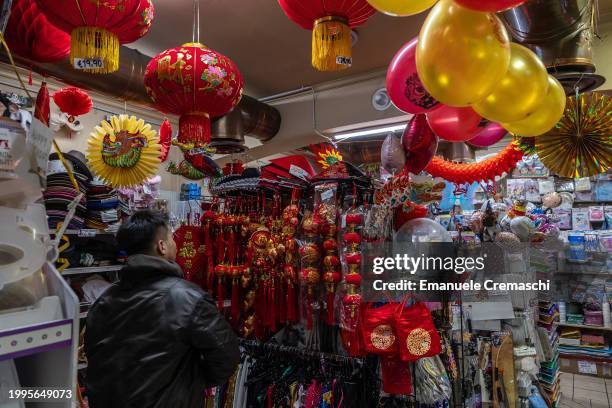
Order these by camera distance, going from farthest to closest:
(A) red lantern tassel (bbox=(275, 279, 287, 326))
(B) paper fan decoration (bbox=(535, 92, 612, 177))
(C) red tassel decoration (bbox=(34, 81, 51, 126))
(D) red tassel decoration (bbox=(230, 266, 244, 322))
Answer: (D) red tassel decoration (bbox=(230, 266, 244, 322))
(A) red lantern tassel (bbox=(275, 279, 287, 326))
(B) paper fan decoration (bbox=(535, 92, 612, 177))
(C) red tassel decoration (bbox=(34, 81, 51, 126))

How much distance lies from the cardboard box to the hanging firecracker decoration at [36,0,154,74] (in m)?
5.52

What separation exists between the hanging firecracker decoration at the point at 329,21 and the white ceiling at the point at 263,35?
5.38ft

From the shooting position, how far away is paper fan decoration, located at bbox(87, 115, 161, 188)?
2.51 metres

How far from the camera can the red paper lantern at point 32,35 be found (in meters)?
1.55

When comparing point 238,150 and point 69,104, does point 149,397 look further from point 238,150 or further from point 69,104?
point 238,150

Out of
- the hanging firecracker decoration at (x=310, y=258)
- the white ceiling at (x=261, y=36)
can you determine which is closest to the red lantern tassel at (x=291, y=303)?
the hanging firecracker decoration at (x=310, y=258)

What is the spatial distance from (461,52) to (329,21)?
0.63 metres

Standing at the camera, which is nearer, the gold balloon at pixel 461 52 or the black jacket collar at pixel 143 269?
the gold balloon at pixel 461 52

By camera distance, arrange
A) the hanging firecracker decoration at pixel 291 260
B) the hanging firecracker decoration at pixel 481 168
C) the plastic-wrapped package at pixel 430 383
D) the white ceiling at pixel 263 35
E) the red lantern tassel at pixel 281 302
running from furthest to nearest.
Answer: the white ceiling at pixel 263 35 < the hanging firecracker decoration at pixel 481 168 < the red lantern tassel at pixel 281 302 < the hanging firecracker decoration at pixel 291 260 < the plastic-wrapped package at pixel 430 383

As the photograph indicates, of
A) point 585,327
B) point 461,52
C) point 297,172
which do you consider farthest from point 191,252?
point 585,327

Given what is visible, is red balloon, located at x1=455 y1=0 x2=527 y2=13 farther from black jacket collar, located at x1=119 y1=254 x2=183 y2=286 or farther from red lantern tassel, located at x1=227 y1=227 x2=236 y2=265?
red lantern tassel, located at x1=227 y1=227 x2=236 y2=265

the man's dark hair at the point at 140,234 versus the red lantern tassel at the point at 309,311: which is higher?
the man's dark hair at the point at 140,234

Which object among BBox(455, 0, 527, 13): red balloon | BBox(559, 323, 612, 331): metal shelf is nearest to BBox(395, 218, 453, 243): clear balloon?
BBox(455, 0, 527, 13): red balloon

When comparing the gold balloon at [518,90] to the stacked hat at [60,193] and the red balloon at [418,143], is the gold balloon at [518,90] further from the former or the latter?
the stacked hat at [60,193]
